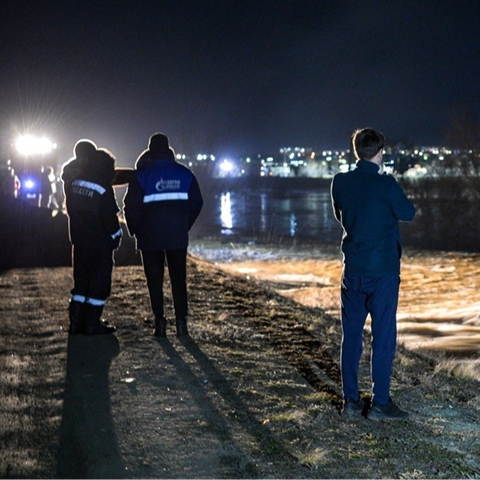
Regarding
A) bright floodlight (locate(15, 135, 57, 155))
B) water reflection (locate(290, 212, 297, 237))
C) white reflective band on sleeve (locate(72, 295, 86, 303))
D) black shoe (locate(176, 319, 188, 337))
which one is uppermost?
bright floodlight (locate(15, 135, 57, 155))

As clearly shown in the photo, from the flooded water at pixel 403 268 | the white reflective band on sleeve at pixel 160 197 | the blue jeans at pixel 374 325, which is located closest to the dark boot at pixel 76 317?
the white reflective band on sleeve at pixel 160 197

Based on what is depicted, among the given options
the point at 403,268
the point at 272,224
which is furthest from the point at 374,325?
the point at 272,224

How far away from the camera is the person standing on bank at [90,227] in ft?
24.2

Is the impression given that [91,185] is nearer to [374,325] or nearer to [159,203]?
[159,203]

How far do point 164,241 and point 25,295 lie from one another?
379 centimetres

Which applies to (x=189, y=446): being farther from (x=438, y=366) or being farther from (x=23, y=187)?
(x=23, y=187)

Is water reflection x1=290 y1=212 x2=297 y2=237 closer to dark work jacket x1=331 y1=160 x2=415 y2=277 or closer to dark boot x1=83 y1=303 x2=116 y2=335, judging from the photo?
dark boot x1=83 y1=303 x2=116 y2=335

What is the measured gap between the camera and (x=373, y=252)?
16.0ft

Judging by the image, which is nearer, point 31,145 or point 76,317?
point 76,317

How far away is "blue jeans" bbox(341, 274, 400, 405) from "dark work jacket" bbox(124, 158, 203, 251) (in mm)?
2482

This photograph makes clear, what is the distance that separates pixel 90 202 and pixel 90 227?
26 cm

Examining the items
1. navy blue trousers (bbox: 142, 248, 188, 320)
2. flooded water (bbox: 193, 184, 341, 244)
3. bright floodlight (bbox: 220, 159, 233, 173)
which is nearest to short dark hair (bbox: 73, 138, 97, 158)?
navy blue trousers (bbox: 142, 248, 188, 320)

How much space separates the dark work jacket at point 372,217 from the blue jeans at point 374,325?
9cm

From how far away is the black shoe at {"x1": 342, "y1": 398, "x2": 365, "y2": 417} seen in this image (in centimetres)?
513
